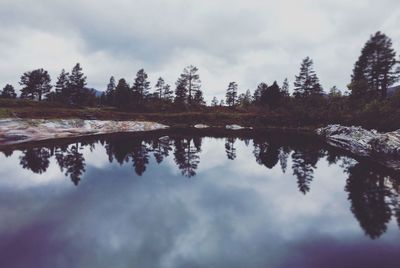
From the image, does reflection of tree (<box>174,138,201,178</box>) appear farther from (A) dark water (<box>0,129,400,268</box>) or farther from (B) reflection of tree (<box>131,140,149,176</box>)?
(B) reflection of tree (<box>131,140,149,176</box>)

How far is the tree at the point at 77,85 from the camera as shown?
95812 mm

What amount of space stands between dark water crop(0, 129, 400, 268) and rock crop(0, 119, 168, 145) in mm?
19129

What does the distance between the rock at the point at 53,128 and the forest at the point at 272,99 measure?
24.0ft

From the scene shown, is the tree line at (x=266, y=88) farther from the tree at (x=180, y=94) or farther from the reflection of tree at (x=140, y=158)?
the reflection of tree at (x=140, y=158)

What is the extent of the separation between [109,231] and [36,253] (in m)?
3.16

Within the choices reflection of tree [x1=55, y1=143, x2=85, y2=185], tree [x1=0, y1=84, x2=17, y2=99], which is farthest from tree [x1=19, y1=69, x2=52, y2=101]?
reflection of tree [x1=55, y1=143, x2=85, y2=185]

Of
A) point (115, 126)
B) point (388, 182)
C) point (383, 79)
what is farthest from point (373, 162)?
point (115, 126)

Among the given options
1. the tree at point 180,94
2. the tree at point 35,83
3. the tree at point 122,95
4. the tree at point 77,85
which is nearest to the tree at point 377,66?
the tree at point 180,94

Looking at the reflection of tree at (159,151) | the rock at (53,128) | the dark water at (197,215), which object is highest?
the rock at (53,128)

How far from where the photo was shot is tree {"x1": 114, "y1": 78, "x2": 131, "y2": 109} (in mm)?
95938

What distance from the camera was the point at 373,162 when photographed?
28.2 metres

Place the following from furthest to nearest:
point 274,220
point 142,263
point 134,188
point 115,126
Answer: point 115,126, point 134,188, point 274,220, point 142,263

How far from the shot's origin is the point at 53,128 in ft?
177

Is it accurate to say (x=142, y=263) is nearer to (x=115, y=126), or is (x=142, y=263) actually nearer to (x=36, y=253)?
(x=36, y=253)
